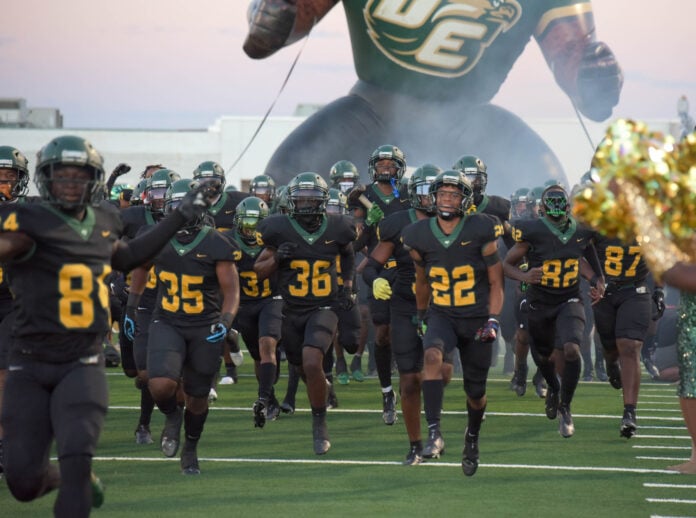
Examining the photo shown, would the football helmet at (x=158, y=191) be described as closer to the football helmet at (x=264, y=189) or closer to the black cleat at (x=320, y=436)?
the black cleat at (x=320, y=436)

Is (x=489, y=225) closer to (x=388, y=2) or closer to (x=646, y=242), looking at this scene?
(x=646, y=242)

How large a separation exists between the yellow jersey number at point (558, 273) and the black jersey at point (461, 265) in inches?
74.3

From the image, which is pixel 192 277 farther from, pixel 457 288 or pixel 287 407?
pixel 287 407

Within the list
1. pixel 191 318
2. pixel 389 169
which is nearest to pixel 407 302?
pixel 191 318

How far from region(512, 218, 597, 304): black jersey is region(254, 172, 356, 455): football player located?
1471mm

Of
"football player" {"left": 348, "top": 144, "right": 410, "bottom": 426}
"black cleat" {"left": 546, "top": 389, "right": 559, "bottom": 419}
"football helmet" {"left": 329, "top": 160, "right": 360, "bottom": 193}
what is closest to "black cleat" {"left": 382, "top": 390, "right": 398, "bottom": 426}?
"football player" {"left": 348, "top": 144, "right": 410, "bottom": 426}

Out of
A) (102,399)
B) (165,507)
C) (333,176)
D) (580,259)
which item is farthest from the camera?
(333,176)

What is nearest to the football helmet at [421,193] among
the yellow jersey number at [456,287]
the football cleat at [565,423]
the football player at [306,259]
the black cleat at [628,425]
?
the football player at [306,259]

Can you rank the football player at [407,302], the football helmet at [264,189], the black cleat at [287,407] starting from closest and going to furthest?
1. the football player at [407,302]
2. the black cleat at [287,407]
3. the football helmet at [264,189]

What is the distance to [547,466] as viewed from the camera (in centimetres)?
819

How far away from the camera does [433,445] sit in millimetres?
8039

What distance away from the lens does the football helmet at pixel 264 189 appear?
41.6ft

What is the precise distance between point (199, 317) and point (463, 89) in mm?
7987

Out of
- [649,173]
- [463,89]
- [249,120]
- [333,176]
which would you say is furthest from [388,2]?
[249,120]
